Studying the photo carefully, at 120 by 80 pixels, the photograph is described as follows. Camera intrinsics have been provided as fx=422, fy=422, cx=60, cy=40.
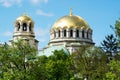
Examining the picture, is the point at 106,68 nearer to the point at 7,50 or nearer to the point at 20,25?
the point at 7,50

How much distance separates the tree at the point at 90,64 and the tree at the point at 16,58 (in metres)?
11.6

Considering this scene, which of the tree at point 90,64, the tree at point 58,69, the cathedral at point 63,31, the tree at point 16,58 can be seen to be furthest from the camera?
the cathedral at point 63,31

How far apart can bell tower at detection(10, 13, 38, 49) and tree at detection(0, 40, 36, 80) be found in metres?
45.0

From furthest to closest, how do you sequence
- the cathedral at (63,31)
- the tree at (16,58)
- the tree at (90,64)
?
the cathedral at (63,31) → the tree at (90,64) → the tree at (16,58)

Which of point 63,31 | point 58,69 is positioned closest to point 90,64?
point 58,69

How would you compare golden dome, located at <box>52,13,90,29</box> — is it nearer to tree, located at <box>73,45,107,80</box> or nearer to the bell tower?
the bell tower

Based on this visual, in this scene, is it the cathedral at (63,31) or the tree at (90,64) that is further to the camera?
the cathedral at (63,31)

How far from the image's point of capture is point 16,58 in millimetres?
31328

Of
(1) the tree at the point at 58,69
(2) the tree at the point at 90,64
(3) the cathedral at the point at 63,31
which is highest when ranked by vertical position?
(3) the cathedral at the point at 63,31

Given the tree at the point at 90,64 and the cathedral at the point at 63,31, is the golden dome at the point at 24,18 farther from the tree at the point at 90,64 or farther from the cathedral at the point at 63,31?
the tree at the point at 90,64

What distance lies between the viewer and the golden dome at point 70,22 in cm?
7762

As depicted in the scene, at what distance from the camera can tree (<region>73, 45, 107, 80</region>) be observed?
43737mm

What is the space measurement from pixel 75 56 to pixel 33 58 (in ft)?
67.6

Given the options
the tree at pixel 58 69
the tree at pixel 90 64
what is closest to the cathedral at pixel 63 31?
the tree at pixel 90 64
